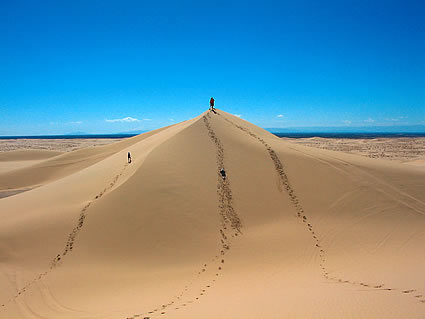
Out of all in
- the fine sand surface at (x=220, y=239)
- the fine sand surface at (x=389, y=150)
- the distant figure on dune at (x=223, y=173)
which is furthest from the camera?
the fine sand surface at (x=389, y=150)

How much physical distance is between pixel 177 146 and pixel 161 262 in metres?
9.12

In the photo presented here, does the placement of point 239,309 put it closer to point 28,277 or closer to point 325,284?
point 325,284

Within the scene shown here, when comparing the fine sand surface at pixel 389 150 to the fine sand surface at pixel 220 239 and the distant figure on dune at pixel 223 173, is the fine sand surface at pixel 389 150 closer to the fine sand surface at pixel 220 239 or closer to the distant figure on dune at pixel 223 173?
the fine sand surface at pixel 220 239

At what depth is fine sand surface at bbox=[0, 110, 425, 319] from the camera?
23.1 ft

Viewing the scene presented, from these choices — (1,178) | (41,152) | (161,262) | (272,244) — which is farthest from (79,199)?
(41,152)

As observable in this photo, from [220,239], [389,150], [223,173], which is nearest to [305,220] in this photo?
[220,239]

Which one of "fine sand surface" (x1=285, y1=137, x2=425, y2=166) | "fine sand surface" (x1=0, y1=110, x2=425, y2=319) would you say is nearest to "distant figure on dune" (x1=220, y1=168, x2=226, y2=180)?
"fine sand surface" (x1=0, y1=110, x2=425, y2=319)

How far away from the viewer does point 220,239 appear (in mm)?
11133

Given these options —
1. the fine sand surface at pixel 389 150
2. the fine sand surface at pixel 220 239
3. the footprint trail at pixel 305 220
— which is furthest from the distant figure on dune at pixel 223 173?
the fine sand surface at pixel 389 150

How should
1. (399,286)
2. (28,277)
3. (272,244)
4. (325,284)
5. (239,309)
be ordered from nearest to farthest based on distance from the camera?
(239,309)
(399,286)
(325,284)
(28,277)
(272,244)

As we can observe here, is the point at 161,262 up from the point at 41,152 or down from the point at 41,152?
down

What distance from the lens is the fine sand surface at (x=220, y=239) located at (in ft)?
23.1

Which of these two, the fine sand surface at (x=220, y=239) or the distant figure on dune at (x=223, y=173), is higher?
the distant figure on dune at (x=223, y=173)

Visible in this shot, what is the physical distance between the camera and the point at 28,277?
29.9ft
